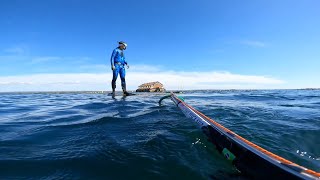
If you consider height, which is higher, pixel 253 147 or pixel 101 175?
pixel 253 147

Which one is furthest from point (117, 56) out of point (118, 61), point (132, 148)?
point (132, 148)

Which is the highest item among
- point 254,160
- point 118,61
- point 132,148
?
point 118,61

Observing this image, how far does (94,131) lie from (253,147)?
386 cm

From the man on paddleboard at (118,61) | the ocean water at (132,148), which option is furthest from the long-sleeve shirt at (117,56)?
the ocean water at (132,148)

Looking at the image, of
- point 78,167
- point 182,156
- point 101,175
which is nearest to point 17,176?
point 78,167

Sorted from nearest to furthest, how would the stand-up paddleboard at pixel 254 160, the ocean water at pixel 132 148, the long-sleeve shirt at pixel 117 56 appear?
the stand-up paddleboard at pixel 254 160, the ocean water at pixel 132 148, the long-sleeve shirt at pixel 117 56

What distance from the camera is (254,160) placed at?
2986 mm

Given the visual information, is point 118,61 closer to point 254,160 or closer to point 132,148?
point 132,148

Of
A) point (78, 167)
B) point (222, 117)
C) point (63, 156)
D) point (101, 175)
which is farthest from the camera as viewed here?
point (222, 117)

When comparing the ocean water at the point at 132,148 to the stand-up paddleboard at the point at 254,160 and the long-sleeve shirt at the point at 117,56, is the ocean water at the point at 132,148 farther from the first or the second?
the long-sleeve shirt at the point at 117,56

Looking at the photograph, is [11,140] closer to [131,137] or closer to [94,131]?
[94,131]

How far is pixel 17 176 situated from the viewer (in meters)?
3.30

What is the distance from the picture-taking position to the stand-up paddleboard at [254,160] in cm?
238

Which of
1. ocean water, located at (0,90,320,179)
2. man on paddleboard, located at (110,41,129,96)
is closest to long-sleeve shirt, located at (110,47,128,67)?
man on paddleboard, located at (110,41,129,96)
